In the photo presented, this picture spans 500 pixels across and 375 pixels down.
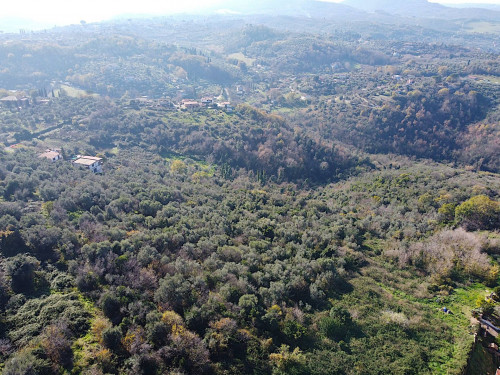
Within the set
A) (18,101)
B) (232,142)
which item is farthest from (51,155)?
(18,101)

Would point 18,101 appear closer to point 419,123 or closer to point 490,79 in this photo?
point 419,123

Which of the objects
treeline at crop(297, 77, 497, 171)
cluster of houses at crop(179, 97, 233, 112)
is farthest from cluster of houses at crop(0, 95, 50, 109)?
treeline at crop(297, 77, 497, 171)

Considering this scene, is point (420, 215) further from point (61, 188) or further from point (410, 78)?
point (410, 78)

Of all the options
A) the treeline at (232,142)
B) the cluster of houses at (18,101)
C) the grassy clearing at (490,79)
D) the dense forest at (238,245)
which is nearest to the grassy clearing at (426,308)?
the dense forest at (238,245)

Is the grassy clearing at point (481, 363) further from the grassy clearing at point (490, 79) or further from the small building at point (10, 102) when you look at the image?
the grassy clearing at point (490, 79)

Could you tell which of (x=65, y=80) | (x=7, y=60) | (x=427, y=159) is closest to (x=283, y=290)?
(x=427, y=159)

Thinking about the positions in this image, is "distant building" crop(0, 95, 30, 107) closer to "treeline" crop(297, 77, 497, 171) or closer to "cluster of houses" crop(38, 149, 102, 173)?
"cluster of houses" crop(38, 149, 102, 173)
